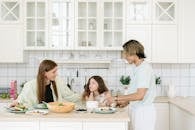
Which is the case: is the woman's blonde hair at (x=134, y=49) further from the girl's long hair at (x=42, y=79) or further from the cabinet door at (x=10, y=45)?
the cabinet door at (x=10, y=45)

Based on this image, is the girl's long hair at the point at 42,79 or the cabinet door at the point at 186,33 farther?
the cabinet door at the point at 186,33

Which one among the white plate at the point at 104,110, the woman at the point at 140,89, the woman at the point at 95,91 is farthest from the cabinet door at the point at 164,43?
the white plate at the point at 104,110

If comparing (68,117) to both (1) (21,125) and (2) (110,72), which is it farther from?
(2) (110,72)

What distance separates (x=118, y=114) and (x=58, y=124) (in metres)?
0.51

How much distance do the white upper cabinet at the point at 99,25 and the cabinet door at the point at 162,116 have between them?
924mm

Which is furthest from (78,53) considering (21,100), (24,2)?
(21,100)

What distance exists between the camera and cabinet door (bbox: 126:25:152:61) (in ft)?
16.5

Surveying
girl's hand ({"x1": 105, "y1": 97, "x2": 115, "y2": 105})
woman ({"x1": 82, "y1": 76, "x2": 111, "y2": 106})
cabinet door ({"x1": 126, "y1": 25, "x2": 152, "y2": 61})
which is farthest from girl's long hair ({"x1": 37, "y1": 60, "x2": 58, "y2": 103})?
cabinet door ({"x1": 126, "y1": 25, "x2": 152, "y2": 61})

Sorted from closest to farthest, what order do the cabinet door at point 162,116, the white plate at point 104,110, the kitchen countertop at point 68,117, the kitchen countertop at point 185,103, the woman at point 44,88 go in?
1. the kitchen countertop at point 68,117
2. the white plate at point 104,110
3. the woman at point 44,88
4. the kitchen countertop at point 185,103
5. the cabinet door at point 162,116

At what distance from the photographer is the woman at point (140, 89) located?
3469 millimetres

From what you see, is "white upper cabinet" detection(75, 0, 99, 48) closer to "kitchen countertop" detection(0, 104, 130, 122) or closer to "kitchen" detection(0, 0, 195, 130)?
"kitchen" detection(0, 0, 195, 130)

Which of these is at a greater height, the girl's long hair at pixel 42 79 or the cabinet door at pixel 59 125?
the girl's long hair at pixel 42 79

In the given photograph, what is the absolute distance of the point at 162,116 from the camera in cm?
492

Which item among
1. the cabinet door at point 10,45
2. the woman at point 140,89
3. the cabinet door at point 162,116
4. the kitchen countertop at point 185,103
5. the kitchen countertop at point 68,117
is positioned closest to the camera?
the kitchen countertop at point 68,117
